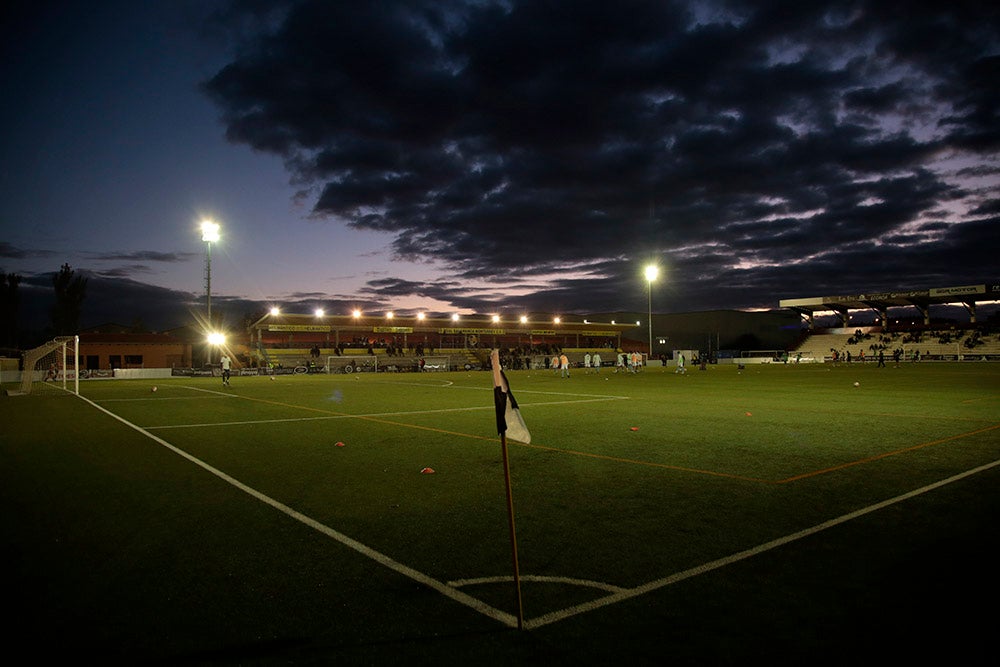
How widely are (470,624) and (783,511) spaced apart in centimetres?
420

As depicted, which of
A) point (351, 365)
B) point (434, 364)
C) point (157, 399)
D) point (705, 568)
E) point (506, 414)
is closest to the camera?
point (506, 414)

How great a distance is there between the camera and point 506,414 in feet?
14.4

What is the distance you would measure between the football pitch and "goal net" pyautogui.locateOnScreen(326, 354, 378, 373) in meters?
42.8

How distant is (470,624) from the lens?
3820 millimetres

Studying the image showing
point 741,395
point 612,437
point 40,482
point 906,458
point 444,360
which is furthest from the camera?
point 444,360

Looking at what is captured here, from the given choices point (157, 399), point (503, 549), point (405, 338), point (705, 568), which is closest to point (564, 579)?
point (503, 549)

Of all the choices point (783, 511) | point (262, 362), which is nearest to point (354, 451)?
point (783, 511)

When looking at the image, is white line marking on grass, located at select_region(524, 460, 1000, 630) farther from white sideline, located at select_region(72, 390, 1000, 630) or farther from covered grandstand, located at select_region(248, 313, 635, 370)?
covered grandstand, located at select_region(248, 313, 635, 370)

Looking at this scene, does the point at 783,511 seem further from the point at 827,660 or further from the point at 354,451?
the point at 354,451

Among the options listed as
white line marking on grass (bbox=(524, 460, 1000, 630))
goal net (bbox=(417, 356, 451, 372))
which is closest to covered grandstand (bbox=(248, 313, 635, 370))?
goal net (bbox=(417, 356, 451, 372))

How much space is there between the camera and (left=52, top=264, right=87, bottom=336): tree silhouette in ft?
252

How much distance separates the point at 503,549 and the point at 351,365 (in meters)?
51.6

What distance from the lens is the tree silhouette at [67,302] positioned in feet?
252

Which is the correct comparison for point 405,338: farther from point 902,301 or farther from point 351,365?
point 902,301
